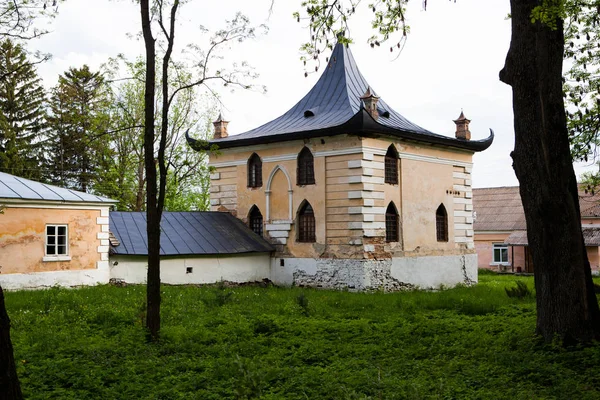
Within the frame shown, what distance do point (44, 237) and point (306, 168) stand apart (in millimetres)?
8486

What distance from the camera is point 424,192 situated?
2259cm

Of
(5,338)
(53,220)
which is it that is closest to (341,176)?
(53,220)

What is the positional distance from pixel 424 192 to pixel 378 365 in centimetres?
1408

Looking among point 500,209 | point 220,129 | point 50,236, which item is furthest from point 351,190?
point 500,209

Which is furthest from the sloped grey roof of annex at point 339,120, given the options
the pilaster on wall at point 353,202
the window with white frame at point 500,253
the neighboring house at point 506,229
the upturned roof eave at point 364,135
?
the window with white frame at point 500,253

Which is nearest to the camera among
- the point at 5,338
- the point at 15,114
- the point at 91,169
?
the point at 5,338

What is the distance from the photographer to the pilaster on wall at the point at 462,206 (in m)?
23.9

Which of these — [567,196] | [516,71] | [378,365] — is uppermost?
[516,71]

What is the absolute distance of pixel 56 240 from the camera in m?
18.3

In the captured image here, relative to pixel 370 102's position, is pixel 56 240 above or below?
below

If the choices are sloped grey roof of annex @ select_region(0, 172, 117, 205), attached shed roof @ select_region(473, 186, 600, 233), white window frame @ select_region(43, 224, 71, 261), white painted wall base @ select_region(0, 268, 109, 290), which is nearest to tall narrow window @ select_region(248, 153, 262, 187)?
sloped grey roof of annex @ select_region(0, 172, 117, 205)

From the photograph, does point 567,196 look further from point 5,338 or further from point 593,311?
point 5,338

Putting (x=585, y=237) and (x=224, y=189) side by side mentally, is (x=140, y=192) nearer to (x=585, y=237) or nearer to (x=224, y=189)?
(x=224, y=189)

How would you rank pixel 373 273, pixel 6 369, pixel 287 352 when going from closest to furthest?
1. pixel 6 369
2. pixel 287 352
3. pixel 373 273
